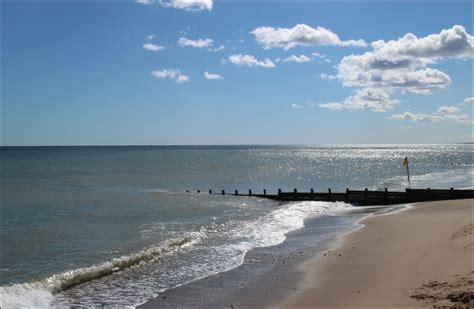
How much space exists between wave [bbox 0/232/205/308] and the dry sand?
644 cm

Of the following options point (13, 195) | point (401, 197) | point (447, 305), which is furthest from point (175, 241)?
point (13, 195)

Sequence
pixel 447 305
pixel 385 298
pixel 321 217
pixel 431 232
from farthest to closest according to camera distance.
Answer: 1. pixel 321 217
2. pixel 431 232
3. pixel 385 298
4. pixel 447 305

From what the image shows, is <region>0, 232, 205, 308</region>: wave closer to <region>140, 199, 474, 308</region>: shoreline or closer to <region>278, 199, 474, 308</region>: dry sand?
<region>140, 199, 474, 308</region>: shoreline

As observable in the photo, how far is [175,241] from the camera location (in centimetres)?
2056

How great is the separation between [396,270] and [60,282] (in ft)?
34.7

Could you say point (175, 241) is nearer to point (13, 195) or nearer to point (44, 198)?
point (44, 198)

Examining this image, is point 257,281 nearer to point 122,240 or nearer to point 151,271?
point 151,271

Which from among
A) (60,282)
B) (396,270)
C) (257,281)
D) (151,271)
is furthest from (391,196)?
(60,282)

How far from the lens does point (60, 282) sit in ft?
47.3

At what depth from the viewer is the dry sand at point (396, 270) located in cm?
1053

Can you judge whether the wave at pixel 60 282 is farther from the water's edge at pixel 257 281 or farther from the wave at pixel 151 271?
the water's edge at pixel 257 281

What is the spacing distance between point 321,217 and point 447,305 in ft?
63.6

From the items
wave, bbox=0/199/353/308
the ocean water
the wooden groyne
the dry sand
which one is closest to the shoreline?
the dry sand

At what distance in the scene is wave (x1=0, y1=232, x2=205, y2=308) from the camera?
1288 cm
